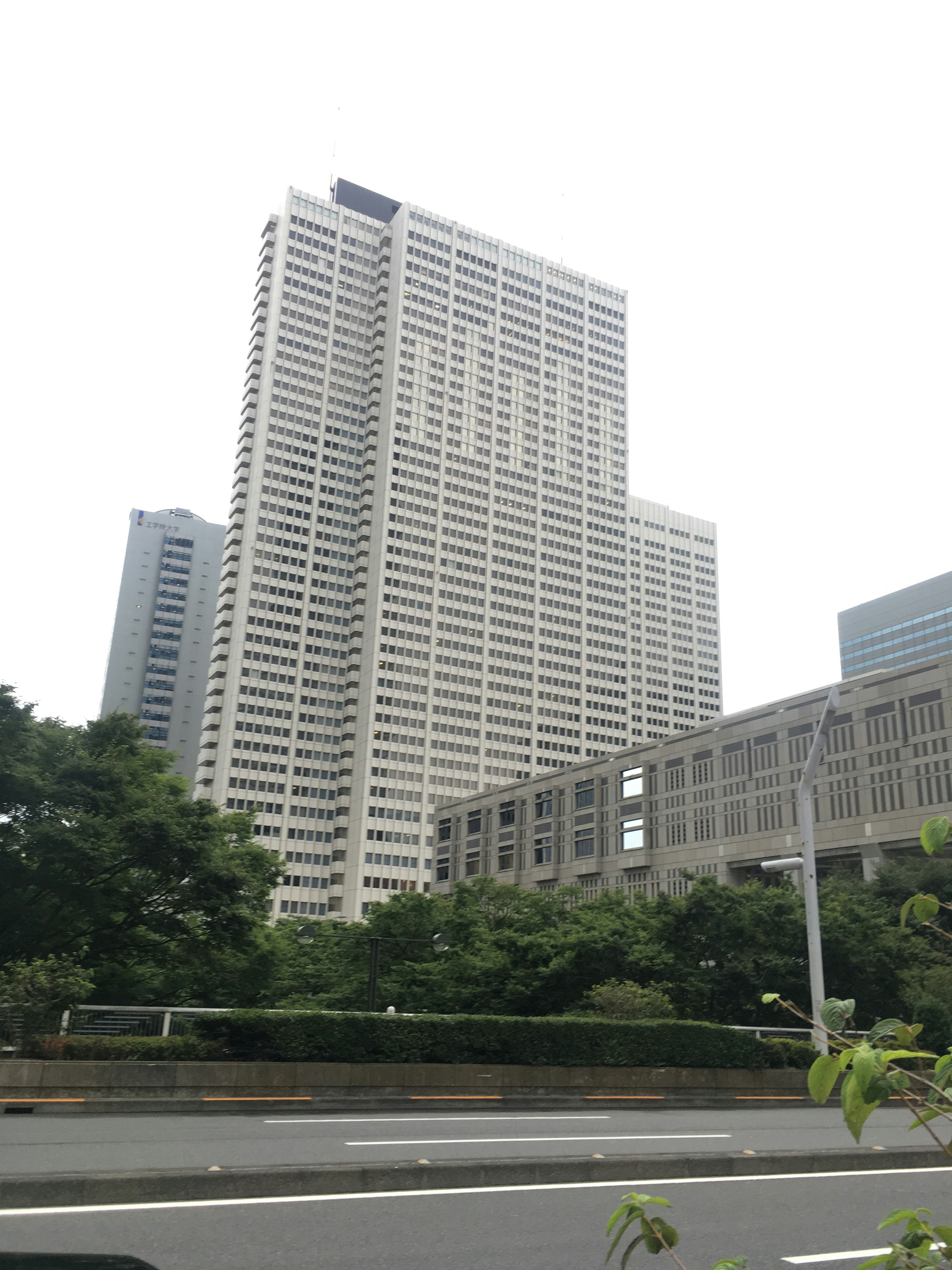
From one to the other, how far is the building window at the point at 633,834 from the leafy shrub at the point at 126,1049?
8038cm

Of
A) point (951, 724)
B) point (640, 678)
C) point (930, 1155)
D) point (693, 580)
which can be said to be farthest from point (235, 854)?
point (693, 580)

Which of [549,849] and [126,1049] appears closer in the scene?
[126,1049]

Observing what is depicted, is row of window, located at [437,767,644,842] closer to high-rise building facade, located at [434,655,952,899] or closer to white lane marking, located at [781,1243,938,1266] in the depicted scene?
high-rise building facade, located at [434,655,952,899]

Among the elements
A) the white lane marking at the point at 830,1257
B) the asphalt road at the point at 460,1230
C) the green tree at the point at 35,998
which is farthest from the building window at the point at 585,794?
the white lane marking at the point at 830,1257

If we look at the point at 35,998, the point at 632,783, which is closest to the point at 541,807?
the point at 632,783

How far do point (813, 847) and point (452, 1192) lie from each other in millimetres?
16168

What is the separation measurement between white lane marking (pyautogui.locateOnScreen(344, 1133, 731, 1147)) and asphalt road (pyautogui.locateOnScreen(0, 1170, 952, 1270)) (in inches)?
146

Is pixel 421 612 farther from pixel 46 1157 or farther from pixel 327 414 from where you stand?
pixel 46 1157

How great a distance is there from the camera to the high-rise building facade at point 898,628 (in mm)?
152125

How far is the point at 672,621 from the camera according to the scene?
17550 cm

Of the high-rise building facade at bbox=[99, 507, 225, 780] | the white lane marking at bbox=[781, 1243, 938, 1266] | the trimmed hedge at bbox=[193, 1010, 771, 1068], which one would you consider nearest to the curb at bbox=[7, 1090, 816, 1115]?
the trimmed hedge at bbox=[193, 1010, 771, 1068]

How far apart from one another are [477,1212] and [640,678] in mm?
159382

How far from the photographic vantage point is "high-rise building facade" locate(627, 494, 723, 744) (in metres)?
167

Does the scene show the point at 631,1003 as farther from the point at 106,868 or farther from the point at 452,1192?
the point at 452,1192
